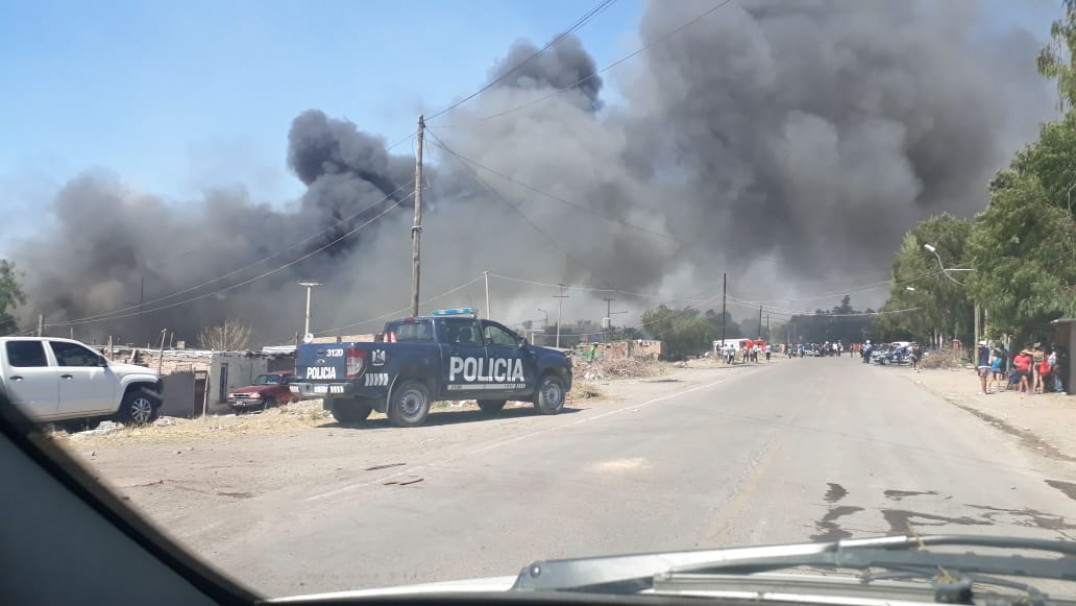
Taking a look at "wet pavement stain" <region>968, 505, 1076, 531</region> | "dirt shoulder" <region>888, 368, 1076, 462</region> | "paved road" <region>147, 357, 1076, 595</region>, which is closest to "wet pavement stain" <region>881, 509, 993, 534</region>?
"paved road" <region>147, 357, 1076, 595</region>

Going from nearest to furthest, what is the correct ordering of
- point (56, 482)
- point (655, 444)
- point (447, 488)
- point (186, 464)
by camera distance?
point (56, 482)
point (447, 488)
point (186, 464)
point (655, 444)

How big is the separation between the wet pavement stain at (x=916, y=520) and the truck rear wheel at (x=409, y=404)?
28.5 ft

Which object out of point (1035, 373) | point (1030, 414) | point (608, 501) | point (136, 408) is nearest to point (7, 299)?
point (136, 408)

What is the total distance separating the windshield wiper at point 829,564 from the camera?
3.14m

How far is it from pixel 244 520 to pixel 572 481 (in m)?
3.29

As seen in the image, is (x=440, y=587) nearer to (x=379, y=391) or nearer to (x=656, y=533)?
(x=656, y=533)

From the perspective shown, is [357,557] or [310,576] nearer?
[310,576]

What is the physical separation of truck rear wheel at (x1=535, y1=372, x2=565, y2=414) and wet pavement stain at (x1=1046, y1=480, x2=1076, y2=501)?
9.49 m

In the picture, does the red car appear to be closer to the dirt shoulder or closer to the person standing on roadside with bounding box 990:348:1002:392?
the dirt shoulder

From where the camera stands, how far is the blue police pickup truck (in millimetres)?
13625

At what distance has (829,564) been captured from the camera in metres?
3.31

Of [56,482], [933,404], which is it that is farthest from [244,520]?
[933,404]

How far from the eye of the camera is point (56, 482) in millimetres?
2781

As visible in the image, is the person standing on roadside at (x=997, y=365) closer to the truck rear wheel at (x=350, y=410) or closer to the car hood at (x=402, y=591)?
the truck rear wheel at (x=350, y=410)
